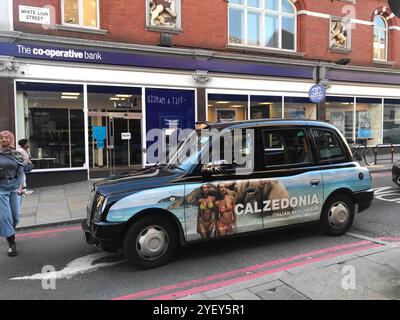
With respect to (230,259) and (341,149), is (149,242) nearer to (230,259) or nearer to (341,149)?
(230,259)

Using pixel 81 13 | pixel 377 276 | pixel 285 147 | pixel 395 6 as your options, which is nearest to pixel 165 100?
pixel 81 13

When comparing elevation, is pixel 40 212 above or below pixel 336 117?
below

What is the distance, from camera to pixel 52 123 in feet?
40.6

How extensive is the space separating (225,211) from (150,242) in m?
1.07

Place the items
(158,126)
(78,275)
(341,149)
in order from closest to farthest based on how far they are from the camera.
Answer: (78,275) → (341,149) → (158,126)

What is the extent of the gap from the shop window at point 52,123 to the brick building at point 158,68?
32 mm

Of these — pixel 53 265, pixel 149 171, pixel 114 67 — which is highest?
pixel 114 67

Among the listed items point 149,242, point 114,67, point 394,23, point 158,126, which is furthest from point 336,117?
point 149,242

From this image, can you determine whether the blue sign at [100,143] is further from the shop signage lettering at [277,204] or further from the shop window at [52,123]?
the shop signage lettering at [277,204]

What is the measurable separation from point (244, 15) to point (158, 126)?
6.25 metres

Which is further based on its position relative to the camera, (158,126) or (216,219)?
(158,126)

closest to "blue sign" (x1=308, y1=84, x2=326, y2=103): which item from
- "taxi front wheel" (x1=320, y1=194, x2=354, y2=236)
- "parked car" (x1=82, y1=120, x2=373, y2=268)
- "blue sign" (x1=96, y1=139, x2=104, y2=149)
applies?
"blue sign" (x1=96, y1=139, x2=104, y2=149)

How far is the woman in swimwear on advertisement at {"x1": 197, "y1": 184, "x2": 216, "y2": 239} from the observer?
16.2ft

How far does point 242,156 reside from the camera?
207 inches
